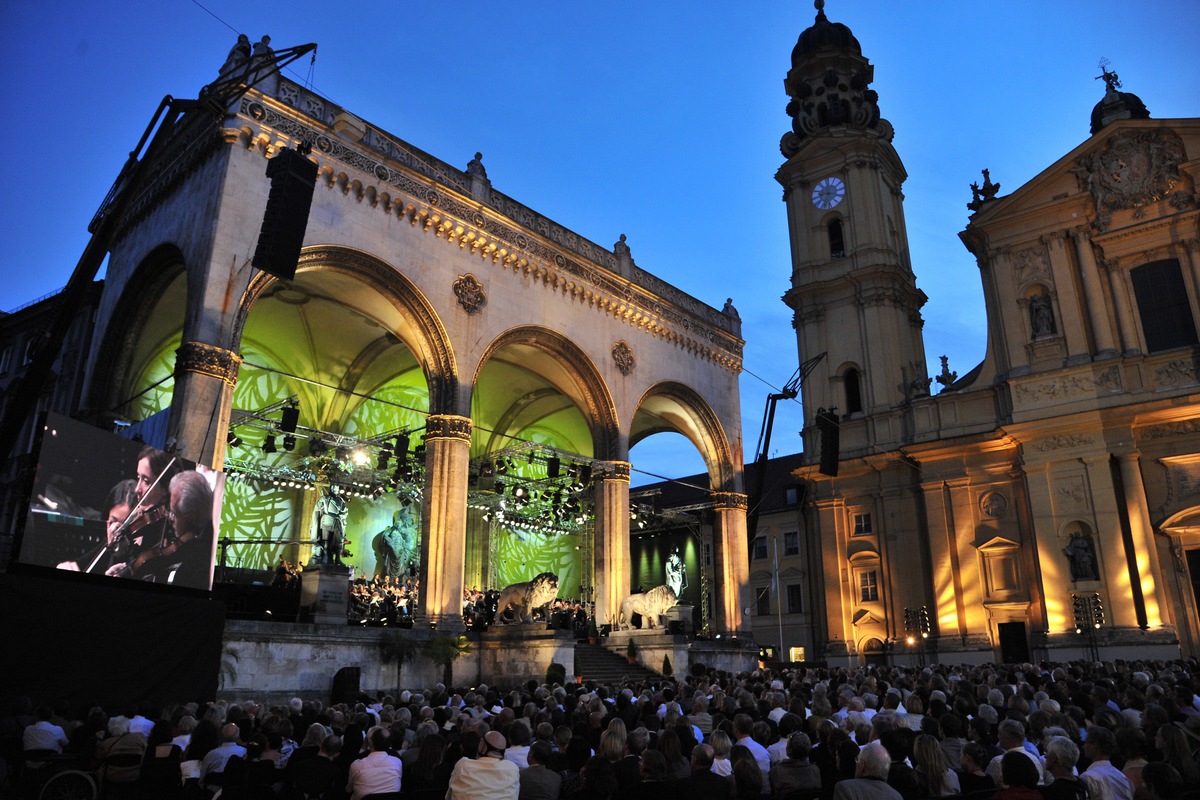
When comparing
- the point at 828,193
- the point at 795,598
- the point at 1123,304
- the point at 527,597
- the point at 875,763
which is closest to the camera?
the point at 875,763

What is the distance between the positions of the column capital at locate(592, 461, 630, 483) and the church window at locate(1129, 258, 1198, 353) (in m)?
17.4

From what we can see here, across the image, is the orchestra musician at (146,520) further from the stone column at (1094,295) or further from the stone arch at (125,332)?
the stone column at (1094,295)

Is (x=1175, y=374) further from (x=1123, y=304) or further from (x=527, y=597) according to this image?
(x=527, y=597)

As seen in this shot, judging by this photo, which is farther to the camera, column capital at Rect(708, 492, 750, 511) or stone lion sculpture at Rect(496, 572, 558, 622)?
column capital at Rect(708, 492, 750, 511)

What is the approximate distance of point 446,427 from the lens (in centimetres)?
1909

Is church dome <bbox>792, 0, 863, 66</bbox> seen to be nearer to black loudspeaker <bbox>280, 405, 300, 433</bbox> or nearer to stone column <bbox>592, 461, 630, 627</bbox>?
stone column <bbox>592, 461, 630, 627</bbox>

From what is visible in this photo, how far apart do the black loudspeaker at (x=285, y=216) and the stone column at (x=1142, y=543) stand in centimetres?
2439

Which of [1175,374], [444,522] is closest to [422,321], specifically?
[444,522]

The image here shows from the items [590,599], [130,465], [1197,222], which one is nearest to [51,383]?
[130,465]

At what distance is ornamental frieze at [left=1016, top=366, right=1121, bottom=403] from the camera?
25453mm

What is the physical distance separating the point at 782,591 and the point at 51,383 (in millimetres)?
29629

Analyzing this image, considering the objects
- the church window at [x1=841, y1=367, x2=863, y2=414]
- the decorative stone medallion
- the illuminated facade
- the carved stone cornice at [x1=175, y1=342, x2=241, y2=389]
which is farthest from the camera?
the church window at [x1=841, y1=367, x2=863, y2=414]

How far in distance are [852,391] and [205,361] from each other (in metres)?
25.2

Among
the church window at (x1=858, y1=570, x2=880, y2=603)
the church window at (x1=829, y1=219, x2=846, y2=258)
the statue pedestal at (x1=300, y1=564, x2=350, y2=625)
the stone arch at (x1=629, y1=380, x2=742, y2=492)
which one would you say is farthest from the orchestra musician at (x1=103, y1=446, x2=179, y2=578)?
the church window at (x1=829, y1=219, x2=846, y2=258)
